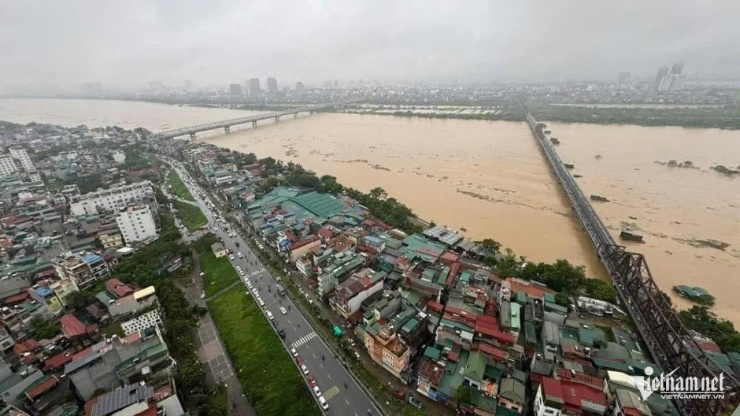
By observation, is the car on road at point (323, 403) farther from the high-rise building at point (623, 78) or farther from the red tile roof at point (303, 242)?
the high-rise building at point (623, 78)

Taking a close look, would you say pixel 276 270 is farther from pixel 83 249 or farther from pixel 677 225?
pixel 677 225

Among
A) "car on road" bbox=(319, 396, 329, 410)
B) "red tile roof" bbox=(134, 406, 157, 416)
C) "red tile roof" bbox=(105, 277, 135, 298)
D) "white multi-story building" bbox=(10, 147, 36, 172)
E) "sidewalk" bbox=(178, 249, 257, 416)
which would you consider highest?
"white multi-story building" bbox=(10, 147, 36, 172)

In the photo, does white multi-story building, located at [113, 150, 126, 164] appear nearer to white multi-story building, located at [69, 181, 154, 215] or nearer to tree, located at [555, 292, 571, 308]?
white multi-story building, located at [69, 181, 154, 215]

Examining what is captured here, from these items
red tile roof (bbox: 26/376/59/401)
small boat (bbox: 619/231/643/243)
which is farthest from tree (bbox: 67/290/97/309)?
small boat (bbox: 619/231/643/243)

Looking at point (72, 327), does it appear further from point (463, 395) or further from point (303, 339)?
point (463, 395)

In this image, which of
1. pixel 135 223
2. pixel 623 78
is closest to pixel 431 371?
pixel 135 223

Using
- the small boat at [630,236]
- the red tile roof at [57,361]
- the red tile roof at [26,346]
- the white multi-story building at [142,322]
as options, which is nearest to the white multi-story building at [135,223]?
the red tile roof at [26,346]

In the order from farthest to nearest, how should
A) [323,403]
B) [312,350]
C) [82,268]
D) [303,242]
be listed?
[303,242] < [82,268] < [312,350] < [323,403]
